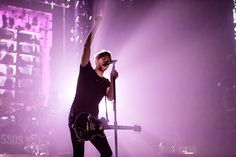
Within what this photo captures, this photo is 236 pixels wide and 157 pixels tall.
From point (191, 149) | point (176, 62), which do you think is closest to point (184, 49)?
point (176, 62)

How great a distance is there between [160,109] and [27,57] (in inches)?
233

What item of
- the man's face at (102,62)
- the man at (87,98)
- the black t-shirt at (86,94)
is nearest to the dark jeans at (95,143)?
the man at (87,98)

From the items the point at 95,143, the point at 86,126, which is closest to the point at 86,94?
the point at 86,126

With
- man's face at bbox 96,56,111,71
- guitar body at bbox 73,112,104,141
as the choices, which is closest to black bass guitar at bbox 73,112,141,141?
guitar body at bbox 73,112,104,141

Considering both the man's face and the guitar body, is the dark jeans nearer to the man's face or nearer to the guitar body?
the guitar body

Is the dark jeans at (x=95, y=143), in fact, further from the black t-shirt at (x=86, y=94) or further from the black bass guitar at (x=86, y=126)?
the black t-shirt at (x=86, y=94)

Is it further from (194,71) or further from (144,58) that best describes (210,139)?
(144,58)

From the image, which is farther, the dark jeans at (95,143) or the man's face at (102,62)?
the man's face at (102,62)

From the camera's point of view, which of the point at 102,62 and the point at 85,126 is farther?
the point at 102,62

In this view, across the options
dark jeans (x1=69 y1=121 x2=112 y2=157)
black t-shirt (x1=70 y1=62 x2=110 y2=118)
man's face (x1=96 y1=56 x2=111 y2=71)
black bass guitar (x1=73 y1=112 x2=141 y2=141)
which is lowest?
dark jeans (x1=69 y1=121 x2=112 y2=157)

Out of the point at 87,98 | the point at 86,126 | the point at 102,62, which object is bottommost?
the point at 86,126

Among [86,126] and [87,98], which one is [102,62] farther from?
[86,126]

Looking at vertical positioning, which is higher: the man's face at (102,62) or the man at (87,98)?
the man's face at (102,62)

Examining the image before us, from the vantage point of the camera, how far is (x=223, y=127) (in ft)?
45.0
